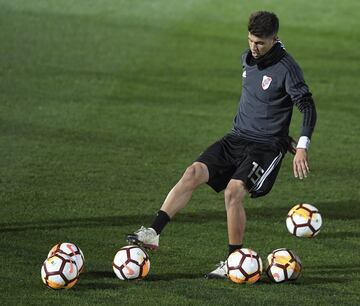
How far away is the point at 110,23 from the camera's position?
967 inches

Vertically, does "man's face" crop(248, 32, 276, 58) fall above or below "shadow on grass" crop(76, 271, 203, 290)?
above

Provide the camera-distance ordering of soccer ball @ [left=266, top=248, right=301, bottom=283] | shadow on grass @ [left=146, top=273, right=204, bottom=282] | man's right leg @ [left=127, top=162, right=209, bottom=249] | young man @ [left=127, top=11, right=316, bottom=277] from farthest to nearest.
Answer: young man @ [left=127, top=11, right=316, bottom=277] → man's right leg @ [left=127, top=162, right=209, bottom=249] → shadow on grass @ [left=146, top=273, right=204, bottom=282] → soccer ball @ [left=266, top=248, right=301, bottom=283]

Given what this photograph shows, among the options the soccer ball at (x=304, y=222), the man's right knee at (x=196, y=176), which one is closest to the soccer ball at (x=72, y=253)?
the man's right knee at (x=196, y=176)

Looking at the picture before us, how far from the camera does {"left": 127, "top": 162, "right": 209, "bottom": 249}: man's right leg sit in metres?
9.75

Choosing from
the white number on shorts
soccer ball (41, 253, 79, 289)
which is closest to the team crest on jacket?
the white number on shorts

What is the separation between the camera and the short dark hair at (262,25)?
9859 millimetres

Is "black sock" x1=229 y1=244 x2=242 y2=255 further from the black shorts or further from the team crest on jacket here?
the team crest on jacket

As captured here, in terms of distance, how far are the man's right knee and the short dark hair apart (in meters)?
1.28

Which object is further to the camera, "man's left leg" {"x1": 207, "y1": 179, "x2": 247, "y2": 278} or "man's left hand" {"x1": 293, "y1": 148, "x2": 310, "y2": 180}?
"man's left leg" {"x1": 207, "y1": 179, "x2": 247, "y2": 278}

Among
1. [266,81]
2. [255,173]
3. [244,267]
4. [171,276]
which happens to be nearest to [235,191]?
[255,173]

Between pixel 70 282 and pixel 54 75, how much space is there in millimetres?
10503

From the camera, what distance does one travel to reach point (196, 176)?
9.94 m

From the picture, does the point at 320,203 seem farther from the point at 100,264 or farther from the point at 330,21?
the point at 330,21

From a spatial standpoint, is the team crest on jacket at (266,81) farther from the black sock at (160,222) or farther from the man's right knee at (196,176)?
the black sock at (160,222)
